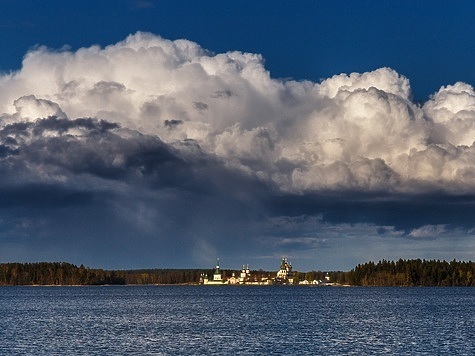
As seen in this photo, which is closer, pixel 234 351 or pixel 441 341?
pixel 234 351

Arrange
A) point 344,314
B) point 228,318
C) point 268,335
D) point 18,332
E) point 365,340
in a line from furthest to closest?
point 344,314, point 228,318, point 18,332, point 268,335, point 365,340

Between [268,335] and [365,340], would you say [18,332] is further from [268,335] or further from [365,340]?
[365,340]

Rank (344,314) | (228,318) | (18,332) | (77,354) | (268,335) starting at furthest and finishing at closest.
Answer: (344,314) < (228,318) < (18,332) < (268,335) < (77,354)

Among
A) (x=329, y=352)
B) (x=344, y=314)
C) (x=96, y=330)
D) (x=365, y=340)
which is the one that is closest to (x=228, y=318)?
(x=344, y=314)

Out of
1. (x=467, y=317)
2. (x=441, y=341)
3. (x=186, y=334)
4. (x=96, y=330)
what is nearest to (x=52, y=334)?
(x=96, y=330)

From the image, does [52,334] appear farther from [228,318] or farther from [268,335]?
[228,318]

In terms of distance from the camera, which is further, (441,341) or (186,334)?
(186,334)

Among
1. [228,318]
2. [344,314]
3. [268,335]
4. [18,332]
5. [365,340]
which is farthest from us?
[344,314]

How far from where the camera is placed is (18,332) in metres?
108

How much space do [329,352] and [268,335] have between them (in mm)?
18763

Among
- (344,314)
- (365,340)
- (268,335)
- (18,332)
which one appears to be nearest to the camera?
(365,340)

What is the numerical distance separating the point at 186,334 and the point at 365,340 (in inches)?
844

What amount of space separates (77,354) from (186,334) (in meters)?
21.9

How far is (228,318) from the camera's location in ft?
442
